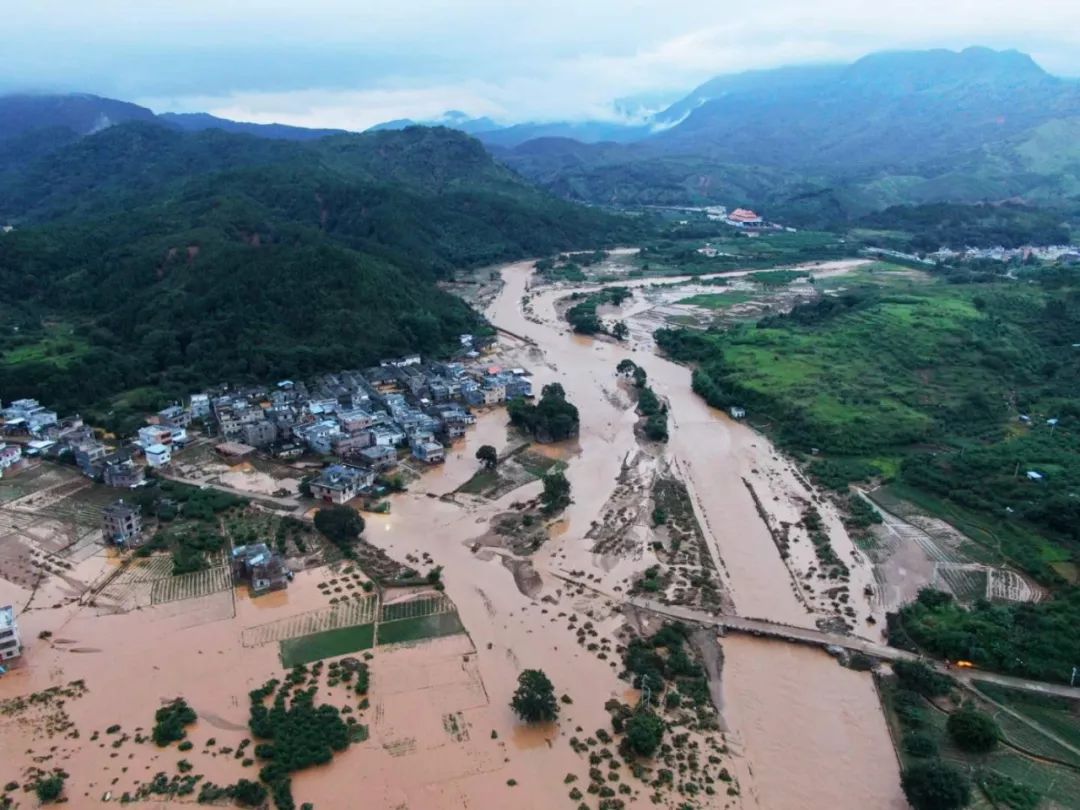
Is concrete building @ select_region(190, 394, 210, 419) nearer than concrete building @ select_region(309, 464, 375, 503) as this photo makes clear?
No

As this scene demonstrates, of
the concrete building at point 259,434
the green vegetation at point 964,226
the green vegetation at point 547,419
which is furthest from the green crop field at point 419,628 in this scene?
the green vegetation at point 964,226

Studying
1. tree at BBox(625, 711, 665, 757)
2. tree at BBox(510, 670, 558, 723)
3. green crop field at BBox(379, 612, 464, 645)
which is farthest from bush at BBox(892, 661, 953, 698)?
green crop field at BBox(379, 612, 464, 645)

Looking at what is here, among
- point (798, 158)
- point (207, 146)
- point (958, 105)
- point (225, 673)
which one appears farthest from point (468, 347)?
point (958, 105)

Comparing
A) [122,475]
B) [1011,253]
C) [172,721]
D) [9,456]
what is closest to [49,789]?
[172,721]

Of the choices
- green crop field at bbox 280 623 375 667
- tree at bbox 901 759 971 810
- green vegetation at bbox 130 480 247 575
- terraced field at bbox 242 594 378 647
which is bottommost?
green vegetation at bbox 130 480 247 575

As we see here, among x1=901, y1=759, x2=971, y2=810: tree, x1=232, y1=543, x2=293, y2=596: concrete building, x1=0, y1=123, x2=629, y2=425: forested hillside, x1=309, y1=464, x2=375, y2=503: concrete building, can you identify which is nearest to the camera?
x1=901, y1=759, x2=971, y2=810: tree

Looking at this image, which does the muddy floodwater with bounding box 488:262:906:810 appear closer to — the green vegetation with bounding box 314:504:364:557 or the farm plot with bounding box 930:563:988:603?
the farm plot with bounding box 930:563:988:603
